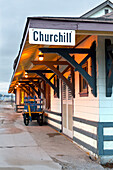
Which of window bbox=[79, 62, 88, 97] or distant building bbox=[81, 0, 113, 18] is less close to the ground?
distant building bbox=[81, 0, 113, 18]

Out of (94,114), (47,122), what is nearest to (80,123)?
(94,114)

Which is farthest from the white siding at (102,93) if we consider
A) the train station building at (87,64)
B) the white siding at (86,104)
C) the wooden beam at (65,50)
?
the wooden beam at (65,50)

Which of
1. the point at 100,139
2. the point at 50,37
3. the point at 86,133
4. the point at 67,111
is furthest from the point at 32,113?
the point at 50,37

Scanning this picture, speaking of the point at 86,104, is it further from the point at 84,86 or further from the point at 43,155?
the point at 43,155

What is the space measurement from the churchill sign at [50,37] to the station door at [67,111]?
5086 mm

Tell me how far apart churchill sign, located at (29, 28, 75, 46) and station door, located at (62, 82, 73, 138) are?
5086 millimetres

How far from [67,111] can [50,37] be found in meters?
5.98

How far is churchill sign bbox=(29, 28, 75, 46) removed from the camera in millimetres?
5066

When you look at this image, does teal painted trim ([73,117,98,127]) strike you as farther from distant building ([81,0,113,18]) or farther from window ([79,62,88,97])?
distant building ([81,0,113,18])

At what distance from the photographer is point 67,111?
10.8 m

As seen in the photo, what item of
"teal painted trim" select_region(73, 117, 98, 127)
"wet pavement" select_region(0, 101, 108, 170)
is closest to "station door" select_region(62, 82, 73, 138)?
"wet pavement" select_region(0, 101, 108, 170)

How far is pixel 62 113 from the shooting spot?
11703 millimetres

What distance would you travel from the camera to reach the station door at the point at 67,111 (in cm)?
1020

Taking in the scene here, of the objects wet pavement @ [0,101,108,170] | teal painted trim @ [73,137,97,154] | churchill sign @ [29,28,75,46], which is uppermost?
churchill sign @ [29,28,75,46]
